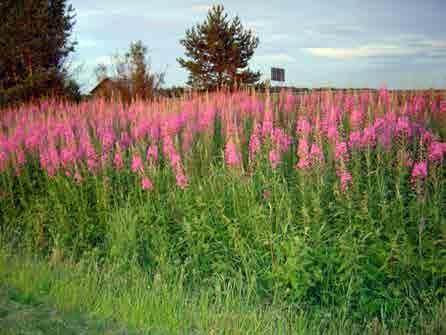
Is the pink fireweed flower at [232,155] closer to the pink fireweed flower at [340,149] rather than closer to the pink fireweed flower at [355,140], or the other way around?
the pink fireweed flower at [340,149]

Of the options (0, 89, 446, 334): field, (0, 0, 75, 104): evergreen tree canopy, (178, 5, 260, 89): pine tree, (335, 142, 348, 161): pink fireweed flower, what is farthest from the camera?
(178, 5, 260, 89): pine tree

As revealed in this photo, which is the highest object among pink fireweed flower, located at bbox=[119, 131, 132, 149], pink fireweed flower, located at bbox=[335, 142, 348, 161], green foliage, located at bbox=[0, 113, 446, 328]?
pink fireweed flower, located at bbox=[335, 142, 348, 161]

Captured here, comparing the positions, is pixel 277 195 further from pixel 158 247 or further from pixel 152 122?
pixel 152 122

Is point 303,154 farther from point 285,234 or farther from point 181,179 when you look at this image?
point 181,179

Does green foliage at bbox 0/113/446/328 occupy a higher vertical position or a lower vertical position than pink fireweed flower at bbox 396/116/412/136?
lower

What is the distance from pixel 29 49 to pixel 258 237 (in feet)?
50.7

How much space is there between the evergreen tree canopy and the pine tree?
444 inches

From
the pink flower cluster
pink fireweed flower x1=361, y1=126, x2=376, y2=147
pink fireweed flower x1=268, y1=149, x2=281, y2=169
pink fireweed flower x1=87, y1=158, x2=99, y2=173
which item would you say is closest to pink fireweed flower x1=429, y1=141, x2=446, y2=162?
the pink flower cluster

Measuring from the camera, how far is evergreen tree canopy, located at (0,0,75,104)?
17430 mm

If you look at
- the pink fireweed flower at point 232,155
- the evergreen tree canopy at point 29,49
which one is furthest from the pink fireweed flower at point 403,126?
the evergreen tree canopy at point 29,49

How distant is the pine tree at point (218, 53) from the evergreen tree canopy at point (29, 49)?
444 inches

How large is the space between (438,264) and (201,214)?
2304 millimetres

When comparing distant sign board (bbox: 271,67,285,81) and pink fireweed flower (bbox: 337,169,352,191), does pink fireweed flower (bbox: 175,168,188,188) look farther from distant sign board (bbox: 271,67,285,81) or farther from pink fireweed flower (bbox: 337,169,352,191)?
distant sign board (bbox: 271,67,285,81)

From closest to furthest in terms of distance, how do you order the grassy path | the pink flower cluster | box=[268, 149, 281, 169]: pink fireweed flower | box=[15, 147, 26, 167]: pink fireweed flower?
the grassy path < box=[268, 149, 281, 169]: pink fireweed flower < the pink flower cluster < box=[15, 147, 26, 167]: pink fireweed flower
